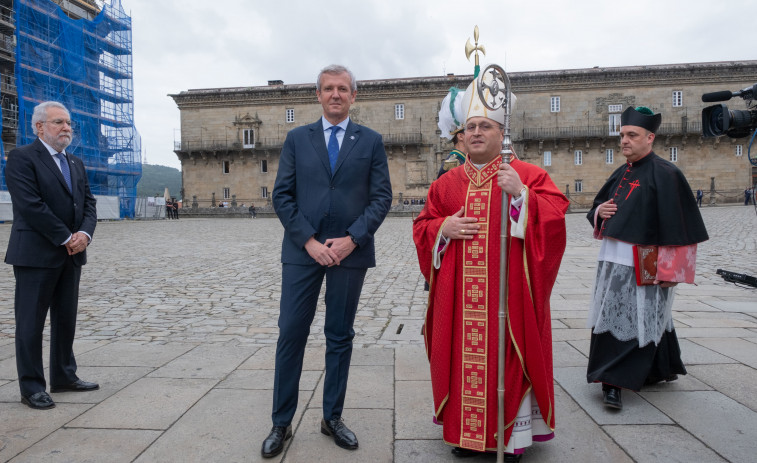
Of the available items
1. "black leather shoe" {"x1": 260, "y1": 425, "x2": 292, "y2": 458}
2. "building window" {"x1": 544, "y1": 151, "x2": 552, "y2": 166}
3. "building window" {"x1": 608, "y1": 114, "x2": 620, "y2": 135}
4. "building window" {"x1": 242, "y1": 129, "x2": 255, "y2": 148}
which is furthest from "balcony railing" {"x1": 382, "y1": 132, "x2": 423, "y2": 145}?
"black leather shoe" {"x1": 260, "y1": 425, "x2": 292, "y2": 458}

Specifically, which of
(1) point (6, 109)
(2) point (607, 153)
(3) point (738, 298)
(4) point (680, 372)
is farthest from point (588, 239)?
(1) point (6, 109)

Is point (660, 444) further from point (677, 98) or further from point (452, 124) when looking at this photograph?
point (677, 98)

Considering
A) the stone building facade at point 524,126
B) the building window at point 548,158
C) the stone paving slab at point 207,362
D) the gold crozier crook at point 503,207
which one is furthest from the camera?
the building window at point 548,158

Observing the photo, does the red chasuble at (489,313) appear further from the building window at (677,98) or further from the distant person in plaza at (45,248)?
the building window at (677,98)

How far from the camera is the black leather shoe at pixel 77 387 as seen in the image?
11.8 feet

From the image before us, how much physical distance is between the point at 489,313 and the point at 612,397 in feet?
3.99

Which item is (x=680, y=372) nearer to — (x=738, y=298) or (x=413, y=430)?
(x=413, y=430)

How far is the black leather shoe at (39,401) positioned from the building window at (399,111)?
130 ft

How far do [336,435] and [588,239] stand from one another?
14463mm

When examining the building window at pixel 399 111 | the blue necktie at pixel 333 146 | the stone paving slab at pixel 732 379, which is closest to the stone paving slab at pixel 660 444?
the stone paving slab at pixel 732 379

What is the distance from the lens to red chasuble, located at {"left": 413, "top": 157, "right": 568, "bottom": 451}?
2586 millimetres

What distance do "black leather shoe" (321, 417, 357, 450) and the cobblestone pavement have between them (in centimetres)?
5

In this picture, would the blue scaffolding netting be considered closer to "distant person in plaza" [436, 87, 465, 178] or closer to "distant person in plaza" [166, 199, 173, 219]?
"distant person in plaza" [166, 199, 173, 219]

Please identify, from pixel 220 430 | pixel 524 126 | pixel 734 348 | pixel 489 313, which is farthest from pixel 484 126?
pixel 524 126
